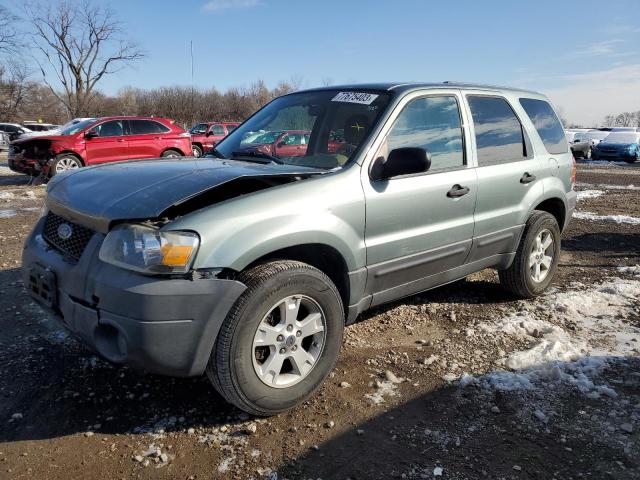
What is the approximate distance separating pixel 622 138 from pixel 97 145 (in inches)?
926

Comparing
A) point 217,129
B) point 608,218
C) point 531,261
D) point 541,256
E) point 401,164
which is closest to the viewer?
point 401,164

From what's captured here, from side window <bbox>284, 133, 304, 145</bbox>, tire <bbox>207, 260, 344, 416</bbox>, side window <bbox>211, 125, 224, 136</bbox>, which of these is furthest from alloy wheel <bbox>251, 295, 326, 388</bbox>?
side window <bbox>211, 125, 224, 136</bbox>

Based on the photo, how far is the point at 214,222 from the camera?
2.41 meters

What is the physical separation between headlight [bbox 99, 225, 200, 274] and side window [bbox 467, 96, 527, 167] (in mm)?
2442

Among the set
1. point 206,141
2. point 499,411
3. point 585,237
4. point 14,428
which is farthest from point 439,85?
point 206,141

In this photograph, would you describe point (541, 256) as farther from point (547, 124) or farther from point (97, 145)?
point (97, 145)

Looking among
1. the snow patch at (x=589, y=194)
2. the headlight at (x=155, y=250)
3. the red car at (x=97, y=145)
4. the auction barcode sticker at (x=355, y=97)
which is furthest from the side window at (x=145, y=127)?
the headlight at (x=155, y=250)

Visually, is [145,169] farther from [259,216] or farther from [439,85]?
[439,85]

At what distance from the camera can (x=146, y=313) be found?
2.28 metres

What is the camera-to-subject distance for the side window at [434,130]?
336 centimetres

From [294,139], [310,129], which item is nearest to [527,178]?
[310,129]

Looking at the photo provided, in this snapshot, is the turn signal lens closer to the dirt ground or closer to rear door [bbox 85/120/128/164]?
the dirt ground

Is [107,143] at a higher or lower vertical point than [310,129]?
lower

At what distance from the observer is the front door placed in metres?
3.12
